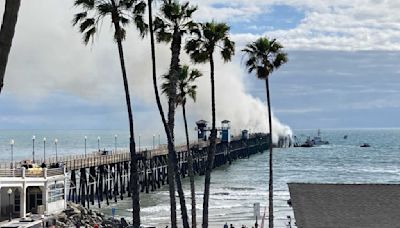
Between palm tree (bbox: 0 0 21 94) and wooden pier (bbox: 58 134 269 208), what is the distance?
43.6 m

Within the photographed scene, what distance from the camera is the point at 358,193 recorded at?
22.3m

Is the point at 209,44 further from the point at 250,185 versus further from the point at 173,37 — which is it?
the point at 250,185

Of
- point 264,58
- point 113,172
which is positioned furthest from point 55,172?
point 113,172

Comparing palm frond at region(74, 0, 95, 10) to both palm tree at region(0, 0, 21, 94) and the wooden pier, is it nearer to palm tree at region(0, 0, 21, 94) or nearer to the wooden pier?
palm tree at region(0, 0, 21, 94)

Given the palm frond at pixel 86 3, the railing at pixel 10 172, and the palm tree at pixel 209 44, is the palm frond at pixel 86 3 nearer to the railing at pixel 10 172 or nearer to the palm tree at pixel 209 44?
the palm tree at pixel 209 44

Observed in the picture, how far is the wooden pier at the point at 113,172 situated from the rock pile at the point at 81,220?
10.1 feet

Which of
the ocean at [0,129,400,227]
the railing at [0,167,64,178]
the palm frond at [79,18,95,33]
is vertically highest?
the palm frond at [79,18,95,33]

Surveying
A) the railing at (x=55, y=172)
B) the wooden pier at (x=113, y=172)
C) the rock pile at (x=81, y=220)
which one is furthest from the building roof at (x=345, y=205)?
the wooden pier at (x=113, y=172)

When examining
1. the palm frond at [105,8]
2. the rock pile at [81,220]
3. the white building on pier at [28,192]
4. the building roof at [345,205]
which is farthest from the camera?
the rock pile at [81,220]

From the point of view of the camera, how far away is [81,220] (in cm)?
4806

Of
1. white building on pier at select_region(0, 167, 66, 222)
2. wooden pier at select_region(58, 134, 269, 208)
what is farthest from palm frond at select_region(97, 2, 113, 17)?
wooden pier at select_region(58, 134, 269, 208)

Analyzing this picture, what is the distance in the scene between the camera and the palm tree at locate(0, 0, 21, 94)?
36.2ft

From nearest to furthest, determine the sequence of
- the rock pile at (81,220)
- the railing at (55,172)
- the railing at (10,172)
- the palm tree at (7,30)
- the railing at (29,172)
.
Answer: the palm tree at (7,30) → the railing at (10,172) → the railing at (29,172) → the rock pile at (81,220) → the railing at (55,172)

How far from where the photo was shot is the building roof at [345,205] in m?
19.5
